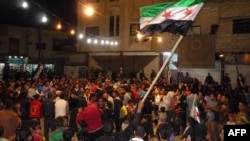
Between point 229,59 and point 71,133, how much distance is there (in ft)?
69.4

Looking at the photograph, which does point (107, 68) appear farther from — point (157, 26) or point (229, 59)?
point (157, 26)

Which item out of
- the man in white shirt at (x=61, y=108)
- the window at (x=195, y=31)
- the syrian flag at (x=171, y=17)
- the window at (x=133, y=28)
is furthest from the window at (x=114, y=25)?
the syrian flag at (x=171, y=17)

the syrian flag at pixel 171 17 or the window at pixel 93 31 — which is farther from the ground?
the window at pixel 93 31

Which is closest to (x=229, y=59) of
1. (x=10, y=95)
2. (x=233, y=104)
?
(x=233, y=104)

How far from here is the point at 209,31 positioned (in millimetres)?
26312

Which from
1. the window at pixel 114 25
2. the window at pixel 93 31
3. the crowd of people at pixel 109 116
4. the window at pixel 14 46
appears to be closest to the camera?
the crowd of people at pixel 109 116

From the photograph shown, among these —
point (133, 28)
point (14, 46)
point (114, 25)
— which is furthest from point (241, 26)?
point (14, 46)

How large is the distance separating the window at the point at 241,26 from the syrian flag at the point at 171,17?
17.4m

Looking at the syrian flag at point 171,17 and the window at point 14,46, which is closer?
the syrian flag at point 171,17

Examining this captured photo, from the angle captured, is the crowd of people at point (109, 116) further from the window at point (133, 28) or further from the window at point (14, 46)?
the window at point (14, 46)

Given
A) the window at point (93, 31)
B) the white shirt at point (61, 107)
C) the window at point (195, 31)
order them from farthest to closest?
the window at point (93, 31) < the window at point (195, 31) < the white shirt at point (61, 107)

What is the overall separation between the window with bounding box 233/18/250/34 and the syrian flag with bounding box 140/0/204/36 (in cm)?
1739

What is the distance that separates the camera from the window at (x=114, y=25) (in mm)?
33156

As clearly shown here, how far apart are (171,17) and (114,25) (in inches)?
974
